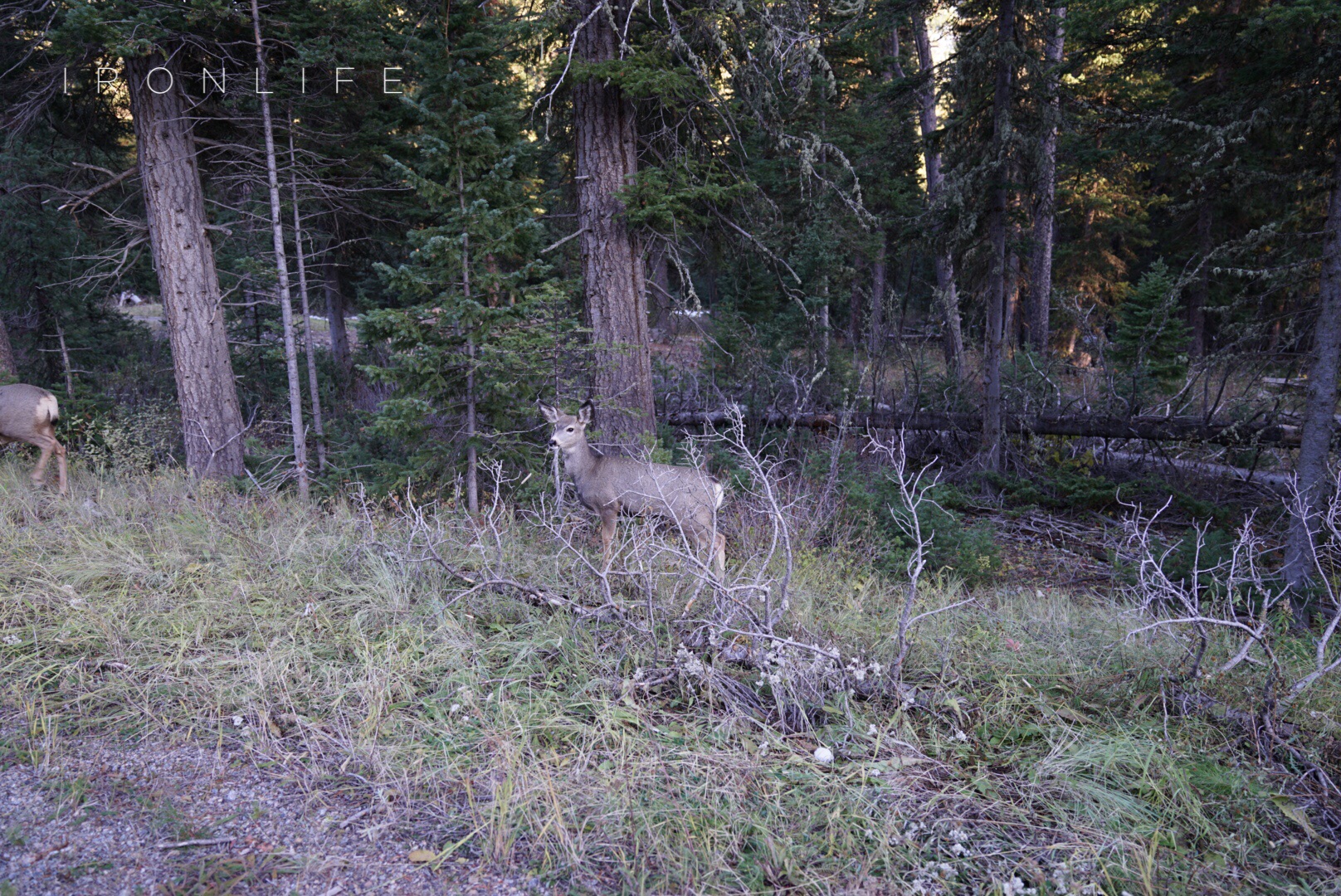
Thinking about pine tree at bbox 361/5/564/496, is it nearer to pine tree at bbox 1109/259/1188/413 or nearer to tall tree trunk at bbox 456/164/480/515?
tall tree trunk at bbox 456/164/480/515

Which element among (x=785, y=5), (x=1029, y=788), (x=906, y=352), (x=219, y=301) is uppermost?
(x=785, y=5)

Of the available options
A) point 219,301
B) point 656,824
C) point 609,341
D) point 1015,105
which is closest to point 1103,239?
point 1015,105

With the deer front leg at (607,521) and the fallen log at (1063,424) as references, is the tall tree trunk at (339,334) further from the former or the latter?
the deer front leg at (607,521)

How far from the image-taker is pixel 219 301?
1023 cm

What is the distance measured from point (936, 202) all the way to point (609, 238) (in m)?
5.85

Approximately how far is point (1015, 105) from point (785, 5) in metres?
4.51

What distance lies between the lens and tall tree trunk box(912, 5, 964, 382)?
1237 centimetres

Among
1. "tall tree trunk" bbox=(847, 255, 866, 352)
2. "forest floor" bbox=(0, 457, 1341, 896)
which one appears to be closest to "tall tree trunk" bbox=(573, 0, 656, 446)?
"forest floor" bbox=(0, 457, 1341, 896)

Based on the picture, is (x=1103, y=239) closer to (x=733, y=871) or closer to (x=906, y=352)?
(x=906, y=352)

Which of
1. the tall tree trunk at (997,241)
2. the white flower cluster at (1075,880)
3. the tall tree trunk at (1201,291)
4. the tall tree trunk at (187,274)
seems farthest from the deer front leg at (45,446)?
the tall tree trunk at (1201,291)

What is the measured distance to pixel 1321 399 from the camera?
7.80m

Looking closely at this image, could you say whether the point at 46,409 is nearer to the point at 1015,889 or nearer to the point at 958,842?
the point at 958,842

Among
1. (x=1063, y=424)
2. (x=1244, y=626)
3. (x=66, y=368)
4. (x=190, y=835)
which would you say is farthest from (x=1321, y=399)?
(x=66, y=368)

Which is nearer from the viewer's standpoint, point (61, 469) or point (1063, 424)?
point (61, 469)
